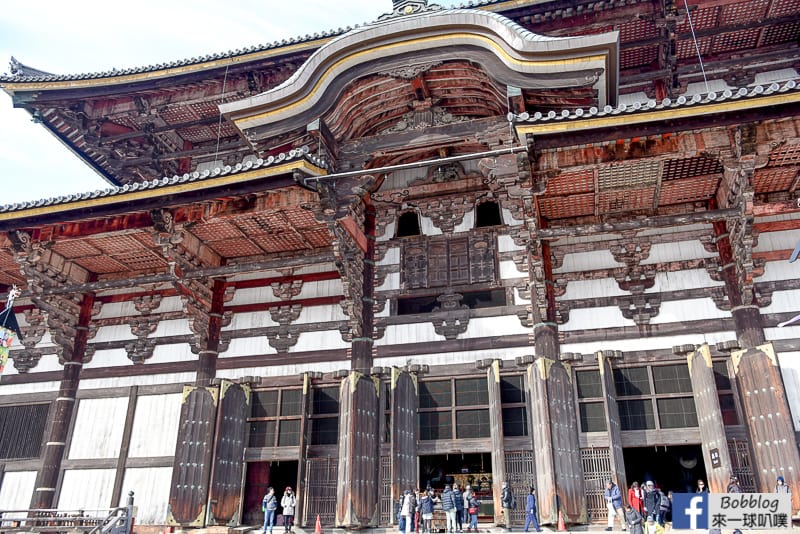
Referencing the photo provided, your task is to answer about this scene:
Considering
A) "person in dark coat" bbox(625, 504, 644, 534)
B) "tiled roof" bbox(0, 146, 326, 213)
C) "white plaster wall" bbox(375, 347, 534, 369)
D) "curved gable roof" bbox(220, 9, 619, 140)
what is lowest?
"person in dark coat" bbox(625, 504, 644, 534)

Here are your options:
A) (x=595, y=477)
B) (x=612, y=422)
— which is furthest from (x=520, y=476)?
(x=612, y=422)

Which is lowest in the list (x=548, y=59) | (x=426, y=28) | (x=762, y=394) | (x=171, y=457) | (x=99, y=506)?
(x=99, y=506)

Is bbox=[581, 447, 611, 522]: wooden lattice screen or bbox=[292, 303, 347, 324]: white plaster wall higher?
bbox=[292, 303, 347, 324]: white plaster wall

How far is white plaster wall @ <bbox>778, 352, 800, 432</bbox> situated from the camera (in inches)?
452

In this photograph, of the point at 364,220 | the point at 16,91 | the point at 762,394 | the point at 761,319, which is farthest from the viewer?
the point at 16,91

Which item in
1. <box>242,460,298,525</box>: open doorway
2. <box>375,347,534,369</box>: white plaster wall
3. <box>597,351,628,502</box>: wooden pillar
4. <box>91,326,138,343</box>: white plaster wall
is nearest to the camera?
<box>597,351,628,502</box>: wooden pillar

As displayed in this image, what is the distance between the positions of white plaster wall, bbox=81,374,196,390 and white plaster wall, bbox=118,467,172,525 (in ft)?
6.70

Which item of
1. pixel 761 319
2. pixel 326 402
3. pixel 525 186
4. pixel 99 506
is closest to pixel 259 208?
pixel 326 402

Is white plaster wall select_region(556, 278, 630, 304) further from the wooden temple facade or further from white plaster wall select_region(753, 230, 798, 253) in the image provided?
white plaster wall select_region(753, 230, 798, 253)

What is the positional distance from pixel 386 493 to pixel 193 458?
14.3ft

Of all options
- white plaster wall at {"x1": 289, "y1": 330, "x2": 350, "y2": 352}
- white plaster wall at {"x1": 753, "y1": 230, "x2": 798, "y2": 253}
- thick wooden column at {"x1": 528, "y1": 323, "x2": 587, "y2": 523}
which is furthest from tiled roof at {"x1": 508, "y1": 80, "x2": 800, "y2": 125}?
white plaster wall at {"x1": 289, "y1": 330, "x2": 350, "y2": 352}

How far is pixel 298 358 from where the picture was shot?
578 inches

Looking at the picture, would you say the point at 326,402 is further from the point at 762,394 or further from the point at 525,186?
the point at 762,394

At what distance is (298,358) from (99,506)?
18.7 ft
